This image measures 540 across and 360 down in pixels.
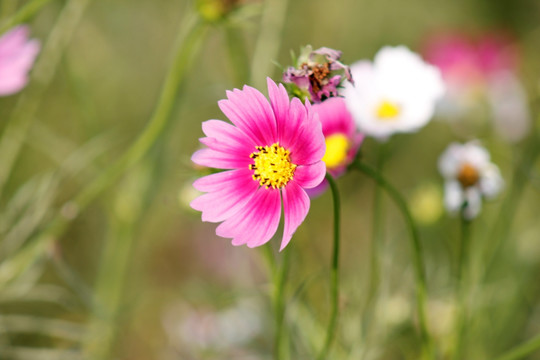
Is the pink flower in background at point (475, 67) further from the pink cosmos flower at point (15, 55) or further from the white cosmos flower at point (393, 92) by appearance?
the pink cosmos flower at point (15, 55)

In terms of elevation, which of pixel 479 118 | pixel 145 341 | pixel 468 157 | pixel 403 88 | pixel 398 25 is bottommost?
pixel 145 341

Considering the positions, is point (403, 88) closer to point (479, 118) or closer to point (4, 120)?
point (479, 118)

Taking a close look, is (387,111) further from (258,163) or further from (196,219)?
(196,219)

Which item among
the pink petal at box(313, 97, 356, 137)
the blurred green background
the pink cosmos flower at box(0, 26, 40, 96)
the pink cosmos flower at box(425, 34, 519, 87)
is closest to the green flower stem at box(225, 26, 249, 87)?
the blurred green background

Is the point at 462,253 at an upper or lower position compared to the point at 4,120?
lower

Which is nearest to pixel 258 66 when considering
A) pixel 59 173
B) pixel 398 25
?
pixel 59 173

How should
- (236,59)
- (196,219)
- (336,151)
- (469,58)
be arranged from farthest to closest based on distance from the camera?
(469,58) < (196,219) < (236,59) < (336,151)

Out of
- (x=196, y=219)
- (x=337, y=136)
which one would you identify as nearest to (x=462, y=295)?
(x=337, y=136)
